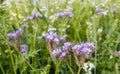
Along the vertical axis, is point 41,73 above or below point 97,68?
above

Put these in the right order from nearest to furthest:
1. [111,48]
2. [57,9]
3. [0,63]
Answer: [0,63]
[111,48]
[57,9]

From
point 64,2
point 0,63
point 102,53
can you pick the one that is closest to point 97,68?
point 102,53

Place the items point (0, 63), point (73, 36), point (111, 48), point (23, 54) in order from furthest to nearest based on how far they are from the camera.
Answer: point (73, 36) < point (111, 48) < point (0, 63) < point (23, 54)

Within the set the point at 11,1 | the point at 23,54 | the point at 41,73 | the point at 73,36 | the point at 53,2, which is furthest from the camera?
the point at 53,2

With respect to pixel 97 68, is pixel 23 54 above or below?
above

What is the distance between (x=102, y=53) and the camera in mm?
1647

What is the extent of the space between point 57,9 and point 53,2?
1.30 feet

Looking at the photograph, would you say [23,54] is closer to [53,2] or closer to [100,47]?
[100,47]

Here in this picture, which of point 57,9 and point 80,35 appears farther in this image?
point 57,9

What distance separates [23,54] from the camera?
1.48 m

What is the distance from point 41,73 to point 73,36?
0.61 metres

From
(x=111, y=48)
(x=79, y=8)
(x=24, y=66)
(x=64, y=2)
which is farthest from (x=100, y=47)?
(x=64, y=2)

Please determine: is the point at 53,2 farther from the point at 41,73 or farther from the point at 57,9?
the point at 41,73

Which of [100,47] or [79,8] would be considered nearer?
[100,47]
